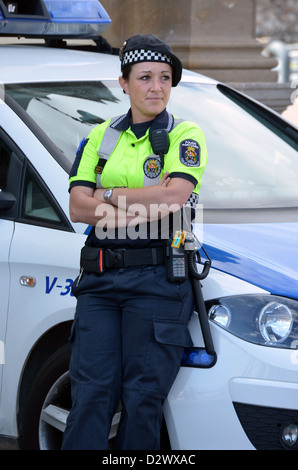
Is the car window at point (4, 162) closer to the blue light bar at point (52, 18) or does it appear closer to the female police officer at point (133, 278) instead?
the female police officer at point (133, 278)

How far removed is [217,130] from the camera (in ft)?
14.5

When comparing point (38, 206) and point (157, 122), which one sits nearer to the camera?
point (157, 122)

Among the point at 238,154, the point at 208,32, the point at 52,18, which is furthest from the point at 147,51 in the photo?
the point at 208,32

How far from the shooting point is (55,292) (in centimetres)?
354

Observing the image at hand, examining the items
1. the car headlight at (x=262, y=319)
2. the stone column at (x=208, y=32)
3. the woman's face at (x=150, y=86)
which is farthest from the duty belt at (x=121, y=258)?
the stone column at (x=208, y=32)

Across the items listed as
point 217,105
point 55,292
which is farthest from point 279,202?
point 55,292

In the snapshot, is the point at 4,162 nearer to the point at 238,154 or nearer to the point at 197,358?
the point at 238,154

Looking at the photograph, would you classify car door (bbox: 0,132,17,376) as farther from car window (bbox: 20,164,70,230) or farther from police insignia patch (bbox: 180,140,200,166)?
police insignia patch (bbox: 180,140,200,166)

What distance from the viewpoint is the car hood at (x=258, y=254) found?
3.11 metres

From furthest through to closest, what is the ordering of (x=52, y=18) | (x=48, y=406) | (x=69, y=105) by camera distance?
1. (x=52, y=18)
2. (x=69, y=105)
3. (x=48, y=406)

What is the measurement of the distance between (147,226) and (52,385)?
0.78 meters

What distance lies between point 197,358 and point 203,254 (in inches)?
14.9

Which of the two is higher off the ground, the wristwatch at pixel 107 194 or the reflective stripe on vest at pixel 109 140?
the reflective stripe on vest at pixel 109 140
